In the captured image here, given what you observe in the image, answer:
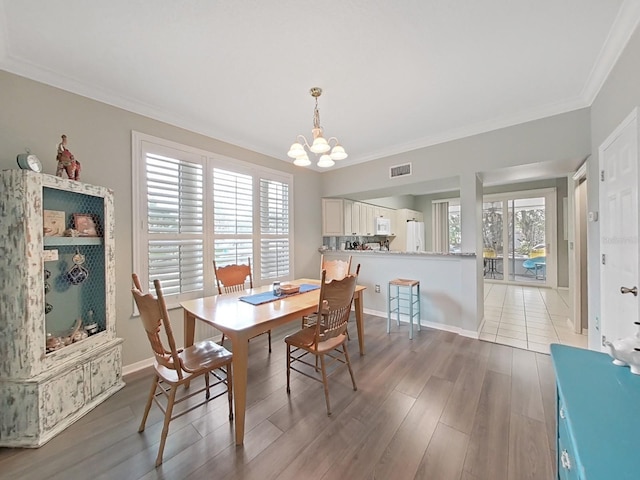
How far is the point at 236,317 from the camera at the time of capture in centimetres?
190

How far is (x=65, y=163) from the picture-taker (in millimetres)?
2021

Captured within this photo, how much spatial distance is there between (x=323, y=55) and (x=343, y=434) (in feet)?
8.88

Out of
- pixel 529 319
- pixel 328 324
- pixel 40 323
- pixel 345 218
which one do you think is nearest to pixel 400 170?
pixel 345 218

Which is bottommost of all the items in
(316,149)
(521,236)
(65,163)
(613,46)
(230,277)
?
(230,277)

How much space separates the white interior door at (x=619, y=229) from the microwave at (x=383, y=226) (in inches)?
151

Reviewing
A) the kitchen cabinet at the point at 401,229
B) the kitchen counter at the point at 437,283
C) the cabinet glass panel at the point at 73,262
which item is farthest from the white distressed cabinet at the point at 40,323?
the kitchen cabinet at the point at 401,229

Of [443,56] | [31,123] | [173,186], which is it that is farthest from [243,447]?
[443,56]

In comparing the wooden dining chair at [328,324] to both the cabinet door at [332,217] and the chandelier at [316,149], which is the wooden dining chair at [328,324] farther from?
the cabinet door at [332,217]

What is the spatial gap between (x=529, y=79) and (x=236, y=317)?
321 centimetres

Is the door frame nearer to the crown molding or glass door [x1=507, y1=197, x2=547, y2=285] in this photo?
the crown molding

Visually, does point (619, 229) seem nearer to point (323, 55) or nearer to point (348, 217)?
point (323, 55)

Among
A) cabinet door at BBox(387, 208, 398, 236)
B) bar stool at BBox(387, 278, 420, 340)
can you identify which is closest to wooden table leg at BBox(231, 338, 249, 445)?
bar stool at BBox(387, 278, 420, 340)

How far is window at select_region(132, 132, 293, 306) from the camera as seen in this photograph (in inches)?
104

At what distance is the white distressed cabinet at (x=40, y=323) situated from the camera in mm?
1650
